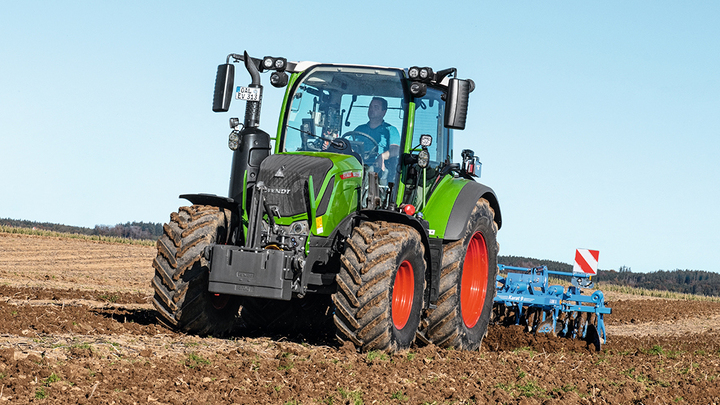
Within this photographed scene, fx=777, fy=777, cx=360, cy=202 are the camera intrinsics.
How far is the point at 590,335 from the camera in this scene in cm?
1037

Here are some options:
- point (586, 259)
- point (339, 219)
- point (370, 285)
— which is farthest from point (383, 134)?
point (586, 259)

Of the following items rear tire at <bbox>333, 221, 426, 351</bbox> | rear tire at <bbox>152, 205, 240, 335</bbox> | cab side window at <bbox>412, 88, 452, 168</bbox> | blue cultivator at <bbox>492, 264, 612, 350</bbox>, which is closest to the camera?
rear tire at <bbox>333, 221, 426, 351</bbox>

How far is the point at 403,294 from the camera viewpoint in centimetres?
757

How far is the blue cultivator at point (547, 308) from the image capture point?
10555 mm

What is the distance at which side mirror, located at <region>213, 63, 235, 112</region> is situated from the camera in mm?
7742

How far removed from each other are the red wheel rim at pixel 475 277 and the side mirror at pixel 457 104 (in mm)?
2116

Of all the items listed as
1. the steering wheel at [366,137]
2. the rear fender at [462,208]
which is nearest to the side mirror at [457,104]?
the steering wheel at [366,137]

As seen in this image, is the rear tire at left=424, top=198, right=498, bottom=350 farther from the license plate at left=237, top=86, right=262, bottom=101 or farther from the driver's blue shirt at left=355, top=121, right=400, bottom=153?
the license plate at left=237, top=86, right=262, bottom=101

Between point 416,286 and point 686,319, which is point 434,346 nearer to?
point 416,286

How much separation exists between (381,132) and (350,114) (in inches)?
16.4

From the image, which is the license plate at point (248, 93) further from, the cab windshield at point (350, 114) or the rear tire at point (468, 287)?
the rear tire at point (468, 287)

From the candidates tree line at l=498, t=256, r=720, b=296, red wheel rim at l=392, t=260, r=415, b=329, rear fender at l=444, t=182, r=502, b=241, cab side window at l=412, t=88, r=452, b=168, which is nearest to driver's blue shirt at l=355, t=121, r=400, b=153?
cab side window at l=412, t=88, r=452, b=168

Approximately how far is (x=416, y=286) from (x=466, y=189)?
1.61 m

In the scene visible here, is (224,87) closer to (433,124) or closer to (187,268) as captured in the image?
(187,268)
